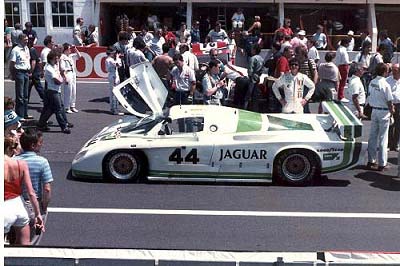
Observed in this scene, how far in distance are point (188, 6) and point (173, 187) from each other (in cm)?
1982

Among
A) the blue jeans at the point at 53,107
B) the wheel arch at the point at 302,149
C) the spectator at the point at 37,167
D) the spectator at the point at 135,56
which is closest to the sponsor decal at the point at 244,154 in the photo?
the wheel arch at the point at 302,149

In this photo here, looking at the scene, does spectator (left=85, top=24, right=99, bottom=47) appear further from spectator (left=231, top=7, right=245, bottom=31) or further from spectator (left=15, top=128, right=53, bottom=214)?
spectator (left=15, top=128, right=53, bottom=214)

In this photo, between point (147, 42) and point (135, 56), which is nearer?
point (135, 56)

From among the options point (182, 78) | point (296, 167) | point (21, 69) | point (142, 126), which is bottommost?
point (296, 167)

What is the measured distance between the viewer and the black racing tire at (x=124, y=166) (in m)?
10.4

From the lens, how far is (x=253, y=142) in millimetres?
10203

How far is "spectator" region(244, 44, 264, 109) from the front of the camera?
1457 centimetres

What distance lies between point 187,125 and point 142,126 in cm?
74

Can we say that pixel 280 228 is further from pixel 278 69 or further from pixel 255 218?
pixel 278 69

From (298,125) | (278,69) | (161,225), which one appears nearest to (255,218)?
(161,225)

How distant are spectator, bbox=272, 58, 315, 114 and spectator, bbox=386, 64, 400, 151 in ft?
4.94

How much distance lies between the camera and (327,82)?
14461 millimetres

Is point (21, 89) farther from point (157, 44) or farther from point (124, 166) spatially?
point (157, 44)

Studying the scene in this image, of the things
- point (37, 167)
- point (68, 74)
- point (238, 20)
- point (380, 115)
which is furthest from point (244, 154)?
point (238, 20)
